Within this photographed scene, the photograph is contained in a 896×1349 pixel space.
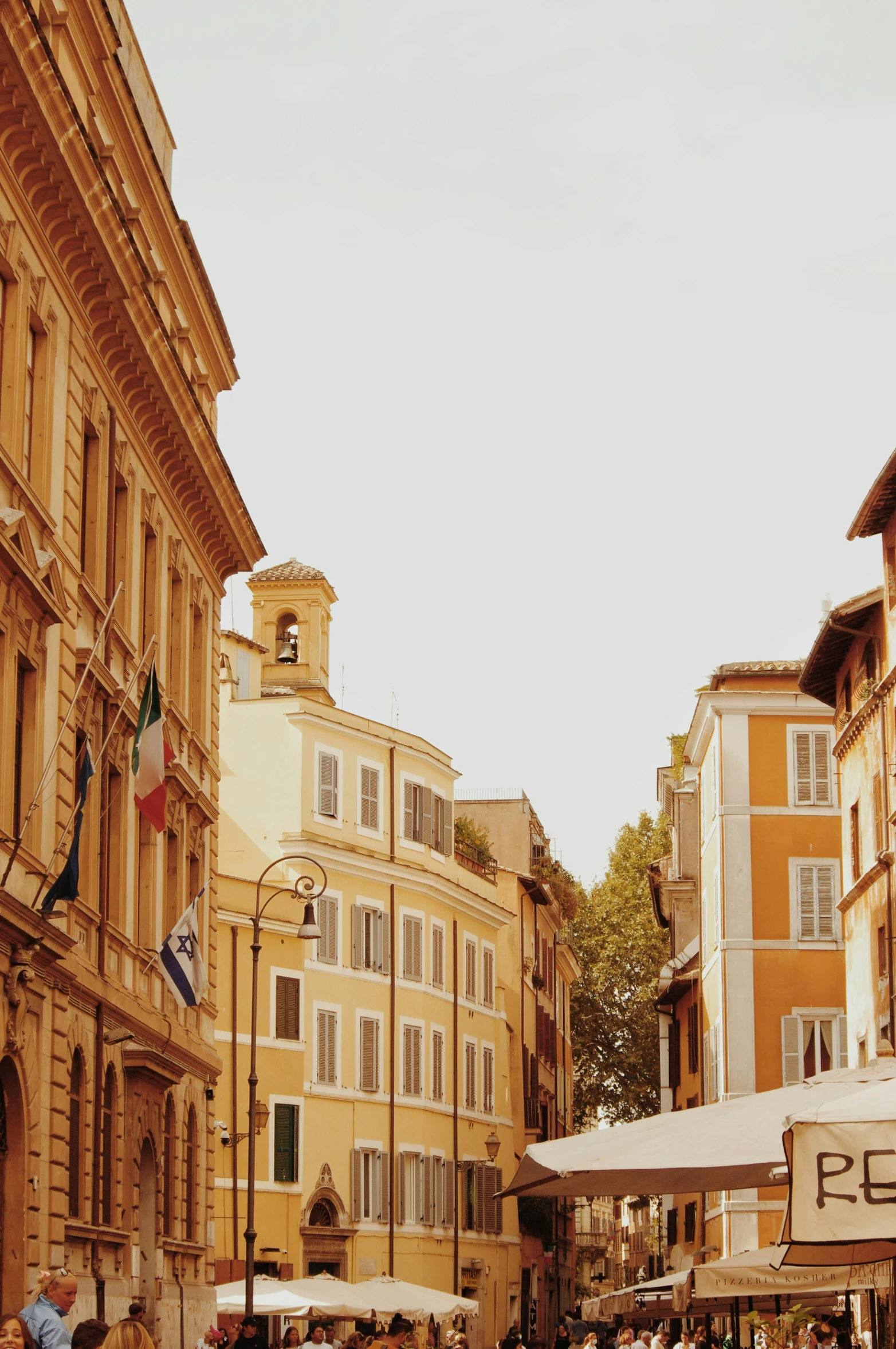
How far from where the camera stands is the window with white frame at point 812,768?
42562 mm

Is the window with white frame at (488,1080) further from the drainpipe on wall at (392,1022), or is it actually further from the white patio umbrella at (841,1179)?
the white patio umbrella at (841,1179)

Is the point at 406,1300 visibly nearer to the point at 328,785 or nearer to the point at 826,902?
the point at 826,902

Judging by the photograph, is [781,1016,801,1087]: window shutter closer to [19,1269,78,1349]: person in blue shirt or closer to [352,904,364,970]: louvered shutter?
[352,904,364,970]: louvered shutter

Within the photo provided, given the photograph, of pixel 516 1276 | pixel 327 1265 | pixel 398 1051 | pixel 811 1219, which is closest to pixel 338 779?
pixel 398 1051

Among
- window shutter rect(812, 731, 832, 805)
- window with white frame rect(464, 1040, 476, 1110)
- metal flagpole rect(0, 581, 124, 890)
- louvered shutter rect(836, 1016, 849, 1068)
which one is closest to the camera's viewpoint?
metal flagpole rect(0, 581, 124, 890)

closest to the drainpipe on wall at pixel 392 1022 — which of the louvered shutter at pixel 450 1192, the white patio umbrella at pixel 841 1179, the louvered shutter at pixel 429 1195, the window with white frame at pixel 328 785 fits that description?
the louvered shutter at pixel 429 1195

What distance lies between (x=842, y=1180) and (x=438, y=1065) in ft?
151

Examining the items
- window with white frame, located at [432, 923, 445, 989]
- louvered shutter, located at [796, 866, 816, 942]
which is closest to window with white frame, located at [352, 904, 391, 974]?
window with white frame, located at [432, 923, 445, 989]

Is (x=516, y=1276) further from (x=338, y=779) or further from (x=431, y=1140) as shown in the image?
(x=338, y=779)

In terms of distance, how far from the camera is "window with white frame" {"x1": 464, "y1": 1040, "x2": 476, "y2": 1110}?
182ft

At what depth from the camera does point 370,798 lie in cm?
5231

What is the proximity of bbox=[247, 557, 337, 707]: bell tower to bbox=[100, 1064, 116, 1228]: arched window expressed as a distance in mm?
33564

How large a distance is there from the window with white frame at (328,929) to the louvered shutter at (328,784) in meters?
2.27

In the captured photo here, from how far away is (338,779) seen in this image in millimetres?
51156
